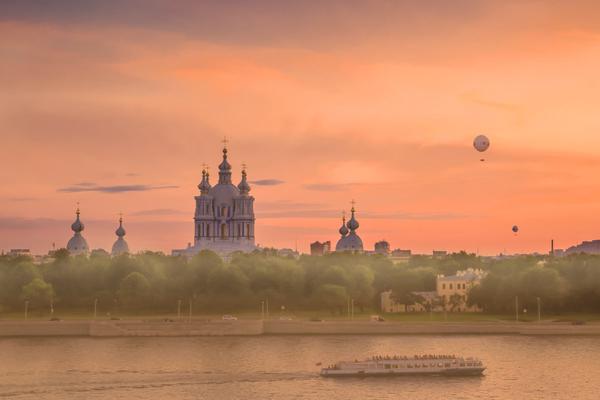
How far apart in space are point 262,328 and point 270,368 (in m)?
34.2

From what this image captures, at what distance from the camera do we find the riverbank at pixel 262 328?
135 meters

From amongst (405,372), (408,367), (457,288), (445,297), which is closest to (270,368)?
(405,372)

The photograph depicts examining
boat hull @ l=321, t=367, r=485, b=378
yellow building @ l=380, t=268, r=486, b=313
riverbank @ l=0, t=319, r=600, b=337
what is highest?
yellow building @ l=380, t=268, r=486, b=313

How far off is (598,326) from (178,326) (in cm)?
4255

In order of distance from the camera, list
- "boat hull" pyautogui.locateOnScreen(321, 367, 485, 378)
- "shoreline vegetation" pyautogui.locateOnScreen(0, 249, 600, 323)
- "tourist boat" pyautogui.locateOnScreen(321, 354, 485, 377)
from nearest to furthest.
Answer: "boat hull" pyautogui.locateOnScreen(321, 367, 485, 378)
"tourist boat" pyautogui.locateOnScreen(321, 354, 485, 377)
"shoreline vegetation" pyautogui.locateOnScreen(0, 249, 600, 323)

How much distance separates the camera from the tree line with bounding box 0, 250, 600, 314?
15150 centimetres

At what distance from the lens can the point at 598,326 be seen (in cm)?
13438

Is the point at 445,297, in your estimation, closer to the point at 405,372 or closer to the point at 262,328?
the point at 262,328

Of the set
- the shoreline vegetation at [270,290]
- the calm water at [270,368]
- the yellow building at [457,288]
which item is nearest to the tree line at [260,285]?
the shoreline vegetation at [270,290]

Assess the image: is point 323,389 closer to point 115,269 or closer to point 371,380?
point 371,380

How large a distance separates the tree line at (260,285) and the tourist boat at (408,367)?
47.7 m

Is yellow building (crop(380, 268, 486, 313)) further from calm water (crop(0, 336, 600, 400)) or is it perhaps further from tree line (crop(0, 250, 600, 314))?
calm water (crop(0, 336, 600, 400))

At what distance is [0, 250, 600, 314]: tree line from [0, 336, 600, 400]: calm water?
22.5m

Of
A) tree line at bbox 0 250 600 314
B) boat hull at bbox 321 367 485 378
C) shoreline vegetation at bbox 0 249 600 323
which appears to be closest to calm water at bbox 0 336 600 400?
boat hull at bbox 321 367 485 378
